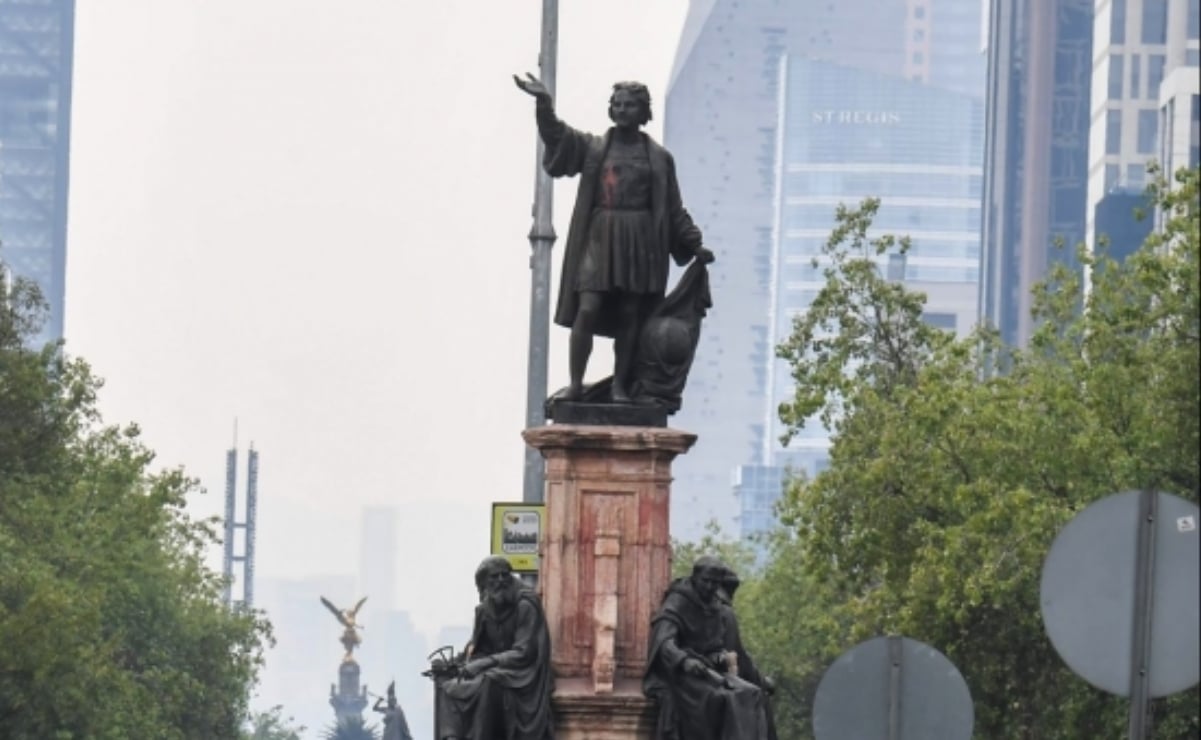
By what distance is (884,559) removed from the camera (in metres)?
48.7

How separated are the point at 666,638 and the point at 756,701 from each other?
24.3 inches

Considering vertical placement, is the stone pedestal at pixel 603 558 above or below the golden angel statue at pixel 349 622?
above

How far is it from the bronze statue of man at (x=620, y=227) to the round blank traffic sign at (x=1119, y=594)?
9134 millimetres

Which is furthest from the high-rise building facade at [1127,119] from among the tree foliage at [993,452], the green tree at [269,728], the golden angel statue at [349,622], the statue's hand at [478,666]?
the statue's hand at [478,666]

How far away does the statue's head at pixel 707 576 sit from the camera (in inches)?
995

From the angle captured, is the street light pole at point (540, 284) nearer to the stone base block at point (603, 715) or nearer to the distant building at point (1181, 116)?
the stone base block at point (603, 715)

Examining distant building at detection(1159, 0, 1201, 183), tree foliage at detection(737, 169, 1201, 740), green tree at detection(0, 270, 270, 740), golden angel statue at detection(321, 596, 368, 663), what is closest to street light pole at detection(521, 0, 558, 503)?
tree foliage at detection(737, 169, 1201, 740)

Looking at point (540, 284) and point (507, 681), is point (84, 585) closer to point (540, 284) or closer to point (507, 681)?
point (540, 284)

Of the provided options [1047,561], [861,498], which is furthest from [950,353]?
[1047,561]

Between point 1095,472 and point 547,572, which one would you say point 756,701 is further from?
point 1095,472

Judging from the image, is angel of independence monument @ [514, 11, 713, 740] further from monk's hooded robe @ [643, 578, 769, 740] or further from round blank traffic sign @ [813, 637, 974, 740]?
round blank traffic sign @ [813, 637, 974, 740]

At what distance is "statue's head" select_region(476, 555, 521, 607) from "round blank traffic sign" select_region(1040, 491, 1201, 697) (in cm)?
797

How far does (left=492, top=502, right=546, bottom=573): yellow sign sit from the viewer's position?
36.2 meters

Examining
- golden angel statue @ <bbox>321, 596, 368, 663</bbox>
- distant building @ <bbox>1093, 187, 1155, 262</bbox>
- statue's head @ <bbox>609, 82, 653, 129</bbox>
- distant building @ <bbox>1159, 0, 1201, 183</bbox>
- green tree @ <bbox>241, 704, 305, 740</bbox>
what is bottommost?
green tree @ <bbox>241, 704, 305, 740</bbox>
